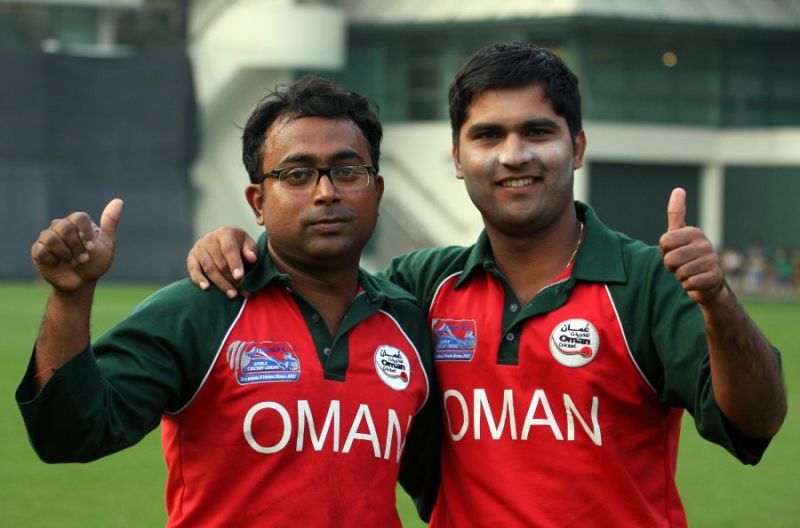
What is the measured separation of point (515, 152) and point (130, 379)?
4.31 feet

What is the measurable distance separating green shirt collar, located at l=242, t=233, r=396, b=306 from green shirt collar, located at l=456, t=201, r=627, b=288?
25cm

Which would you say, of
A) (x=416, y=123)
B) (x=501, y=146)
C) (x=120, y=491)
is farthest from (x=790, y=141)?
(x=501, y=146)

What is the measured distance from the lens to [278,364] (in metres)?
3.94

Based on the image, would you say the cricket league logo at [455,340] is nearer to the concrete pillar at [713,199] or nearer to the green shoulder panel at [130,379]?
the green shoulder panel at [130,379]

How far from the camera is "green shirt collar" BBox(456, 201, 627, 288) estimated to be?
13.5 feet

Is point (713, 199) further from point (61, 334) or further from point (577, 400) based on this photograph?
point (61, 334)

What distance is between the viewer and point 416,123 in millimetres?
41812

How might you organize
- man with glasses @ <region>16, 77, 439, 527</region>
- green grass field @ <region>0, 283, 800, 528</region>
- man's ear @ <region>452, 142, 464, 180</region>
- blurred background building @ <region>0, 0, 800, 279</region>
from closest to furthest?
man with glasses @ <region>16, 77, 439, 527</region> < man's ear @ <region>452, 142, 464, 180</region> < green grass field @ <region>0, 283, 800, 528</region> < blurred background building @ <region>0, 0, 800, 279</region>

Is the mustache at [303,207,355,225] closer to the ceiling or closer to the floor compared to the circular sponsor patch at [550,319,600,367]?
closer to the ceiling

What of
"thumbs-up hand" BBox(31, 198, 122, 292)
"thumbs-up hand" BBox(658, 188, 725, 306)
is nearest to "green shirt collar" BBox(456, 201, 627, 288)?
"thumbs-up hand" BBox(658, 188, 725, 306)

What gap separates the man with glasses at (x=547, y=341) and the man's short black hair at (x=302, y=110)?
28 centimetres

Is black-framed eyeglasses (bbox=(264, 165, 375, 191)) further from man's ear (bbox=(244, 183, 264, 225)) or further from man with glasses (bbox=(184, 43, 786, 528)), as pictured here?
man with glasses (bbox=(184, 43, 786, 528))

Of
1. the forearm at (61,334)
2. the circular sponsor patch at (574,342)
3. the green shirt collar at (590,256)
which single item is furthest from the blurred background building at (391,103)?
the forearm at (61,334)

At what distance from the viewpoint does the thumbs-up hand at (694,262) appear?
3445 millimetres
